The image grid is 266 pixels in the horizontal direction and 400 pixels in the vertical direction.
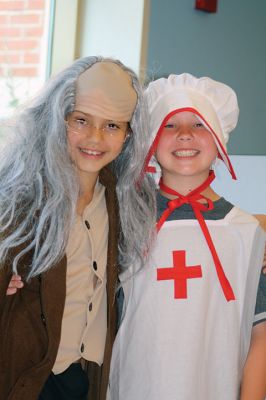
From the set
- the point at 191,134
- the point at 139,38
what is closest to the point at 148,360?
the point at 191,134

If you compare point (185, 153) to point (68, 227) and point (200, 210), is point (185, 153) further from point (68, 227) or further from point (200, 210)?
point (68, 227)

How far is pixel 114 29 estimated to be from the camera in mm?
2492

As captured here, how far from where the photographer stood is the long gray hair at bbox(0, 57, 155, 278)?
58.8 inches

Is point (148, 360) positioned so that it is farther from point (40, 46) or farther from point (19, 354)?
point (40, 46)

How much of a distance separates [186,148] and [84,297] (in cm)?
42

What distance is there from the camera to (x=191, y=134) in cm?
163

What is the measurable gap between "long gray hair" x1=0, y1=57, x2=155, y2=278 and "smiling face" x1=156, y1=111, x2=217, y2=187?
0.06m

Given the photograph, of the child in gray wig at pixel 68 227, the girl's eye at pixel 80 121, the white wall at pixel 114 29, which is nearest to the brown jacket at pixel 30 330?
the child in gray wig at pixel 68 227

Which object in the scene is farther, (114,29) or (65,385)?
(114,29)

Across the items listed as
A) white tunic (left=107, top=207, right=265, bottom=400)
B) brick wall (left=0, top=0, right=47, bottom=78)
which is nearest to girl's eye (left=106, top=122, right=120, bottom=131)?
white tunic (left=107, top=207, right=265, bottom=400)

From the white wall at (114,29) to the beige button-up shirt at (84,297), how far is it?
97 centimetres

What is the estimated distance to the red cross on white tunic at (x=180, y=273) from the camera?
159cm

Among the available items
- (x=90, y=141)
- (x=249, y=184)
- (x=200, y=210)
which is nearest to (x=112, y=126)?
(x=90, y=141)

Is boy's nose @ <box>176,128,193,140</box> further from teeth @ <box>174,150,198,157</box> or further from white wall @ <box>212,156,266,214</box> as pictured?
white wall @ <box>212,156,266,214</box>
